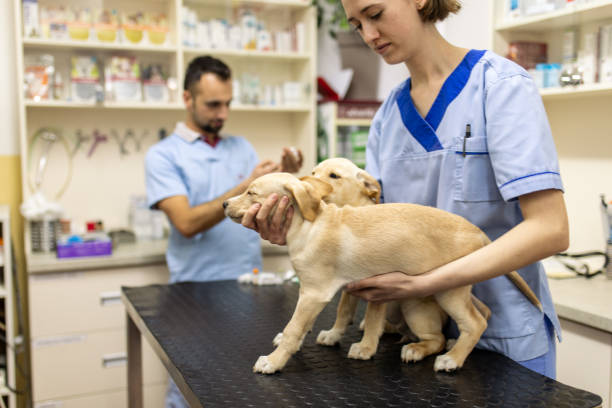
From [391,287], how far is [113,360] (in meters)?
2.17

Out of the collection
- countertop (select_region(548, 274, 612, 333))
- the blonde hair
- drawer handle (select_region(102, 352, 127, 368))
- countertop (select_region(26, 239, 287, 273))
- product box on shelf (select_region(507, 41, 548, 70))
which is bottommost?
drawer handle (select_region(102, 352, 127, 368))

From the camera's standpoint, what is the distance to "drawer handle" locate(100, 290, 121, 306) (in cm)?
281

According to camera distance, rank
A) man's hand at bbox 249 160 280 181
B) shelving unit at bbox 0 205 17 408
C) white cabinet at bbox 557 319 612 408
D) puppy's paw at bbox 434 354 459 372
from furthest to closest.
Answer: shelving unit at bbox 0 205 17 408 < man's hand at bbox 249 160 280 181 < white cabinet at bbox 557 319 612 408 < puppy's paw at bbox 434 354 459 372

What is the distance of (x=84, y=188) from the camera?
3.33 metres

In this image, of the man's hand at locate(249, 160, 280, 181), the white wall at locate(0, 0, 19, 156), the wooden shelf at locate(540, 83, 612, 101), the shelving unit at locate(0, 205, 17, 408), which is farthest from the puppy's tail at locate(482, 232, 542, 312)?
the white wall at locate(0, 0, 19, 156)

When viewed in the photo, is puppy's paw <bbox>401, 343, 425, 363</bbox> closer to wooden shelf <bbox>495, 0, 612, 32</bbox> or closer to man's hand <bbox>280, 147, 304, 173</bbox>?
man's hand <bbox>280, 147, 304, 173</bbox>

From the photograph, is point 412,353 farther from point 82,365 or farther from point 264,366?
point 82,365

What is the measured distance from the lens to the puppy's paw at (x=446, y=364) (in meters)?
1.15

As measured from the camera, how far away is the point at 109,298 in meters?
2.82

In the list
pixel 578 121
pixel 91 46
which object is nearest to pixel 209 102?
pixel 91 46

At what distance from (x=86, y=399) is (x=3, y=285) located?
0.70 metres

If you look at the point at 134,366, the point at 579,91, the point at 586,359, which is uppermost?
the point at 579,91

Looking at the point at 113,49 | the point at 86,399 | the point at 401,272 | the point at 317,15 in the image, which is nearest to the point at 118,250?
the point at 86,399

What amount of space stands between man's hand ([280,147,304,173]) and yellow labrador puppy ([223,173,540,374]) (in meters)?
1.08
